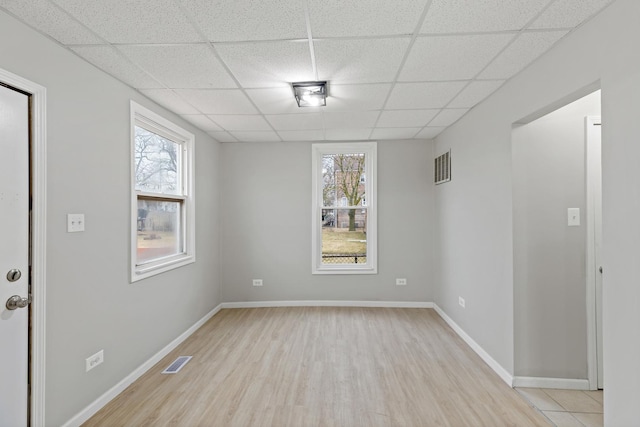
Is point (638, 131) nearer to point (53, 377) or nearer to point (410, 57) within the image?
point (410, 57)

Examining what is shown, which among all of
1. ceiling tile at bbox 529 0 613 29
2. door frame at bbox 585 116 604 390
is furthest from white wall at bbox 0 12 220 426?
door frame at bbox 585 116 604 390

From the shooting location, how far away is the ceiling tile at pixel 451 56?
1.86m

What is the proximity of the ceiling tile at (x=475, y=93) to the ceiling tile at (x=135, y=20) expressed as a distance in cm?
217

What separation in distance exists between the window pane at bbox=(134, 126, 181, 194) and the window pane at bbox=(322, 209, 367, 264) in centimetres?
215

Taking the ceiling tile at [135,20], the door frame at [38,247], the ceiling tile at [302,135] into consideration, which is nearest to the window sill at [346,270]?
the ceiling tile at [302,135]

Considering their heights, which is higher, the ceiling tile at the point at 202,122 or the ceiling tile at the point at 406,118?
the ceiling tile at the point at 406,118

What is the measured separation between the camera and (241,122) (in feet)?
11.5

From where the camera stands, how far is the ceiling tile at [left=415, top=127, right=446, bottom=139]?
3894 mm

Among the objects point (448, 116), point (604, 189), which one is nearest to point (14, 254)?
point (604, 189)

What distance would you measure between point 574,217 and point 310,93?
2.34m

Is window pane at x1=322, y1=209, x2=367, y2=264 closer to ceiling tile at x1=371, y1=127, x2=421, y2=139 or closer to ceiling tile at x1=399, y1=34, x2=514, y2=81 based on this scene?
ceiling tile at x1=371, y1=127, x2=421, y2=139

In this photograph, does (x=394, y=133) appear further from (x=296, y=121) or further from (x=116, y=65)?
(x=116, y=65)

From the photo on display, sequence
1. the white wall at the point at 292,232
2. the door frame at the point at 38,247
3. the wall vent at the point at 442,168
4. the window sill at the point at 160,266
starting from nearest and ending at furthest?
the door frame at the point at 38,247
the window sill at the point at 160,266
the wall vent at the point at 442,168
the white wall at the point at 292,232

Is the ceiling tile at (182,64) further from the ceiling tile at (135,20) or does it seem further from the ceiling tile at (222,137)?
the ceiling tile at (222,137)
